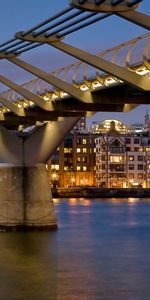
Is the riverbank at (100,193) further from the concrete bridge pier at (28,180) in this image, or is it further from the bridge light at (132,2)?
the bridge light at (132,2)

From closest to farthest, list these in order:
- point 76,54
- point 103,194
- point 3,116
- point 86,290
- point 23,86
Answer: point 86,290 < point 76,54 < point 23,86 < point 3,116 < point 103,194

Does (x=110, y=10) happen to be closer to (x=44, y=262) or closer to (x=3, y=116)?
(x=44, y=262)

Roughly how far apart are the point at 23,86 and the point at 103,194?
8584 centimetres

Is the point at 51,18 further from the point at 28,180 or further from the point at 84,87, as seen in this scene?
the point at 28,180

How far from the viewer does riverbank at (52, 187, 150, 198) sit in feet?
427

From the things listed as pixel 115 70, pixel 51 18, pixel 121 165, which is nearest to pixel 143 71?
pixel 115 70

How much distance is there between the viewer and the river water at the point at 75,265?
1077 inches

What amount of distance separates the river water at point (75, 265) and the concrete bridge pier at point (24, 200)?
117cm

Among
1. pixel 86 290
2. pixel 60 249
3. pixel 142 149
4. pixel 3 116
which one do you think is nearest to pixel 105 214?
pixel 3 116

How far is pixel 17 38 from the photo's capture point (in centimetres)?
3419

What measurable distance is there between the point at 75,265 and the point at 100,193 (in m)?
96.2

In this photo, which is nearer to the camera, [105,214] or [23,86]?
[23,86]

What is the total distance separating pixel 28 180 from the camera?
155ft

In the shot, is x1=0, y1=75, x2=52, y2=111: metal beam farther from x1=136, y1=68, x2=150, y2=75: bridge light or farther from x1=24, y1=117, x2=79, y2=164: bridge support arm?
x1=136, y1=68, x2=150, y2=75: bridge light
